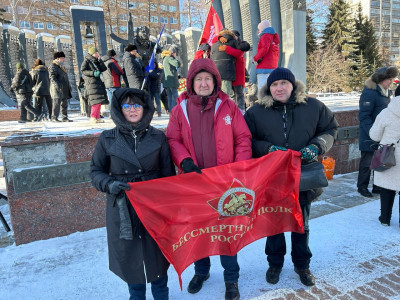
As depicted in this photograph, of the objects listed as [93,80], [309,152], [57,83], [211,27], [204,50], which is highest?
[211,27]

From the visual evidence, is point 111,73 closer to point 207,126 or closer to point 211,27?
point 211,27

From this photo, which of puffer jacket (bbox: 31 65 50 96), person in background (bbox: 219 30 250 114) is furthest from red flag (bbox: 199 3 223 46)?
puffer jacket (bbox: 31 65 50 96)

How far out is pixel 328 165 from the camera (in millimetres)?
5891

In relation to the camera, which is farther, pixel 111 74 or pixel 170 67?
pixel 170 67

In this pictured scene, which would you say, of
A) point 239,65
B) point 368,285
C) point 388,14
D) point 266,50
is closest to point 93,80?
point 239,65

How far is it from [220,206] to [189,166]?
1.52 feet

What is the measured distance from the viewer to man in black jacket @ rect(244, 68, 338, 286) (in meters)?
2.51

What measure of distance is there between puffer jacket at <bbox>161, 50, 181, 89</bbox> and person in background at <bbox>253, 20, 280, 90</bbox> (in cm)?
257

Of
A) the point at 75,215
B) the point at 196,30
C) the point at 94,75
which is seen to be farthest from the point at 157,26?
the point at 75,215

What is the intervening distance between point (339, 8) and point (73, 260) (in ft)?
118

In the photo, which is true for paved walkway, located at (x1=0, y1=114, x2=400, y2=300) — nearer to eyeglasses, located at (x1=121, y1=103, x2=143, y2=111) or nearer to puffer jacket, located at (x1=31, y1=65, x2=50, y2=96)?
eyeglasses, located at (x1=121, y1=103, x2=143, y2=111)

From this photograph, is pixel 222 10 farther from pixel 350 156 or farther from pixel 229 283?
pixel 229 283

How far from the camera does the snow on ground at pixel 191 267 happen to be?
9.00ft

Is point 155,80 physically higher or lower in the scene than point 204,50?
lower
